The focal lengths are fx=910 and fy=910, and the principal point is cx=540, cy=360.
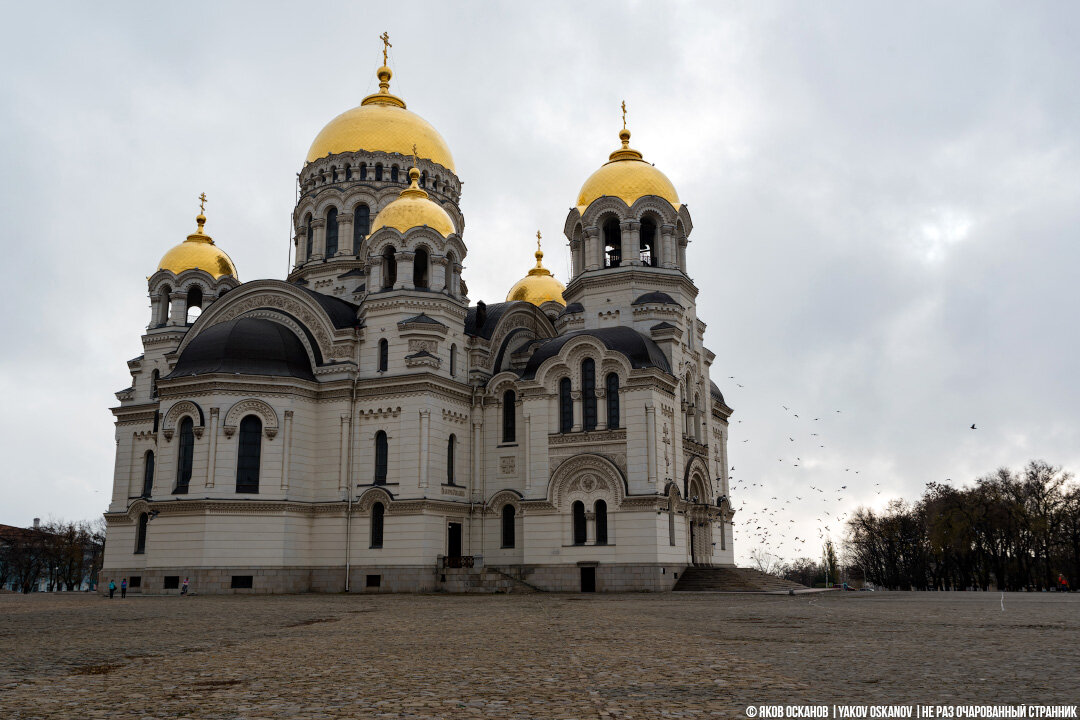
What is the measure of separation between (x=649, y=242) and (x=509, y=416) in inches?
411

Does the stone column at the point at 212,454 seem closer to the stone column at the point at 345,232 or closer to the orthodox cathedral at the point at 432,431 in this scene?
the orthodox cathedral at the point at 432,431

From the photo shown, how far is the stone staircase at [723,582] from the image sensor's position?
35062mm

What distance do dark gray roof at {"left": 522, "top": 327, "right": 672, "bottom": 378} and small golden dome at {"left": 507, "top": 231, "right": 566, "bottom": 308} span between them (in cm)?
1173

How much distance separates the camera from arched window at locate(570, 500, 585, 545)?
121 feet

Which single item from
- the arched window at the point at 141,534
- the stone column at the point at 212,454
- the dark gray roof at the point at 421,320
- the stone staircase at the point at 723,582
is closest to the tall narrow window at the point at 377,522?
the stone column at the point at 212,454

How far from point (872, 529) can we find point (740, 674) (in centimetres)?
6419

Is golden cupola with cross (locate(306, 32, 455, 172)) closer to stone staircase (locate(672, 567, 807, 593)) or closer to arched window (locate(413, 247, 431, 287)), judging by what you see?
arched window (locate(413, 247, 431, 287))

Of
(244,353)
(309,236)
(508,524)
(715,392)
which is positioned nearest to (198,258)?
(309,236)

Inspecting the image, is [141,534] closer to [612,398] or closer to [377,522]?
[377,522]

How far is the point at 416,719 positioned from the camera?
745 centimetres

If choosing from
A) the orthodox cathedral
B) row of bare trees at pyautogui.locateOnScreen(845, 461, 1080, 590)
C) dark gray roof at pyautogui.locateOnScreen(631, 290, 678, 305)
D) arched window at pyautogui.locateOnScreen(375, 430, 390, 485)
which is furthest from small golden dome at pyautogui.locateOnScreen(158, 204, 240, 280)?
row of bare trees at pyautogui.locateOnScreen(845, 461, 1080, 590)

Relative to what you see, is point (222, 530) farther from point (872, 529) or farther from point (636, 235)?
point (872, 529)

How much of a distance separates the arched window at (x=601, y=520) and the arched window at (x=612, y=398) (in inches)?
123

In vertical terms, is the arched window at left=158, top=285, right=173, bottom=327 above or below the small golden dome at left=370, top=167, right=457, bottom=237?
below
